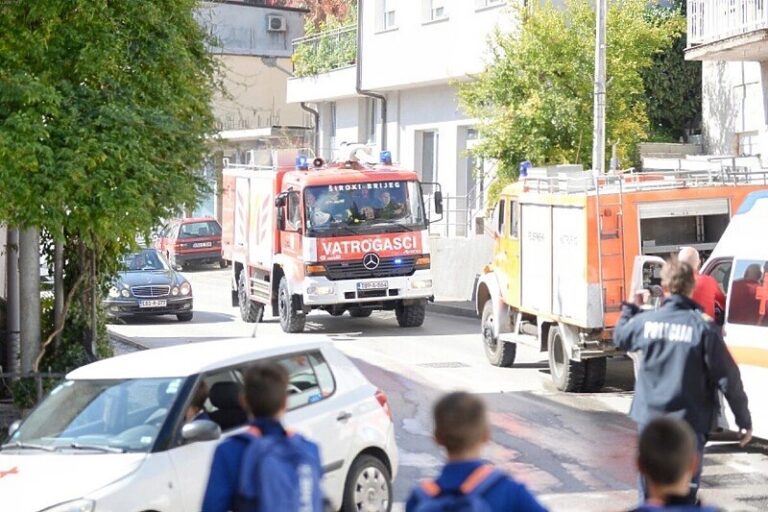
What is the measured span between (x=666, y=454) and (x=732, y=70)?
74.2ft

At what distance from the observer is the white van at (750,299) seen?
38.9ft

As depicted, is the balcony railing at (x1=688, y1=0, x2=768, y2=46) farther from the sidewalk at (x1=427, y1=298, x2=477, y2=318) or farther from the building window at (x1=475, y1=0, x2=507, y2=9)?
the building window at (x1=475, y1=0, x2=507, y2=9)

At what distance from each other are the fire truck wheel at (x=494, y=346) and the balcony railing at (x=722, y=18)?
640cm

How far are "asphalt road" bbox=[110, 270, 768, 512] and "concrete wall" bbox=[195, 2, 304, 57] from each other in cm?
2011

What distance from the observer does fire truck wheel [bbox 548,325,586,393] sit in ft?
55.2

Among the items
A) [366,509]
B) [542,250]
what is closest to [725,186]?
[542,250]

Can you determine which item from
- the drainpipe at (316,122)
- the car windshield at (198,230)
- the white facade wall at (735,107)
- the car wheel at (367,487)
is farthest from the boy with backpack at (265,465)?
the car windshield at (198,230)

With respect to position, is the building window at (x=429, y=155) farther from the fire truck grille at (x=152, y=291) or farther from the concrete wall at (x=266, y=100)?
the concrete wall at (x=266, y=100)

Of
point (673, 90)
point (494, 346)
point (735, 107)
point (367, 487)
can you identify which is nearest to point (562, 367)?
point (494, 346)

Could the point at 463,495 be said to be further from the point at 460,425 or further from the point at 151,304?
the point at 151,304

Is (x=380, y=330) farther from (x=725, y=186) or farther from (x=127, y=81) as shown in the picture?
(x=127, y=81)

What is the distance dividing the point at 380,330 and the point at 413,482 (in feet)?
43.7

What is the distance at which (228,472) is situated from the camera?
220 inches

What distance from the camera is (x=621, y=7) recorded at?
26719 millimetres
